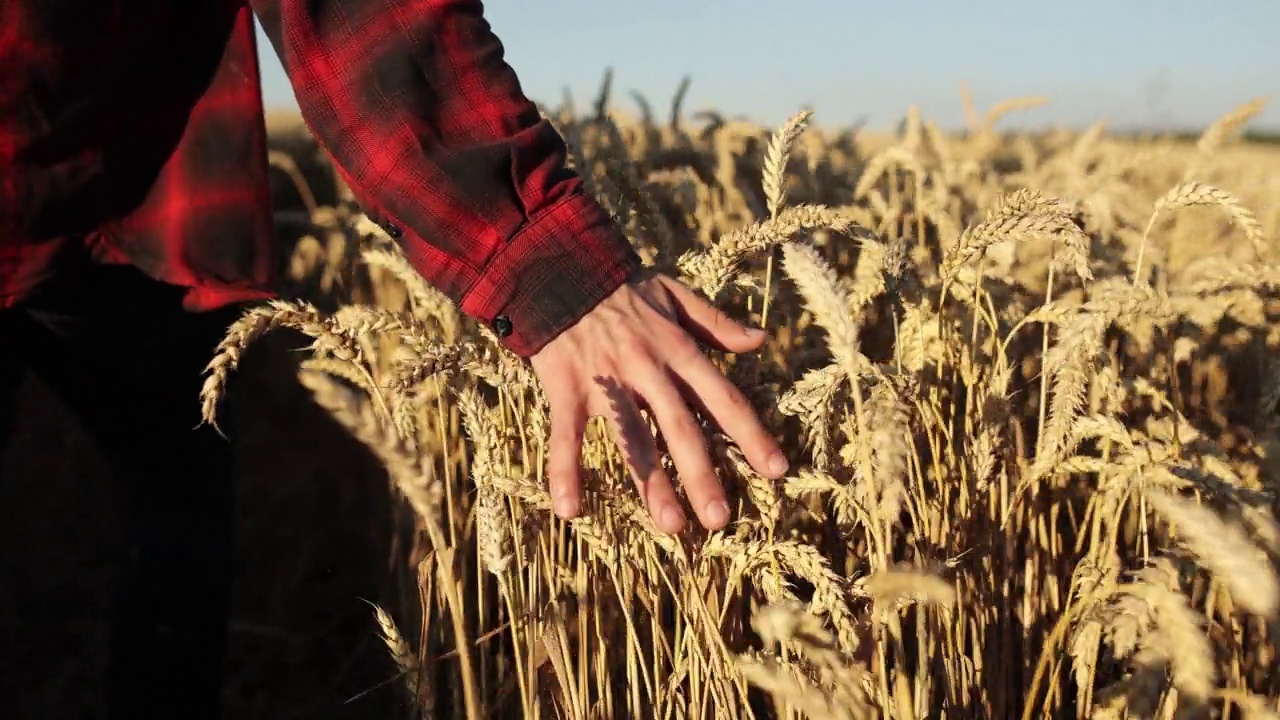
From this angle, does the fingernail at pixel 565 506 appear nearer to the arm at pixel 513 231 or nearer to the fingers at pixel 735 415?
the arm at pixel 513 231

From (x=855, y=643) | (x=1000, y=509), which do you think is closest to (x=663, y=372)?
(x=855, y=643)

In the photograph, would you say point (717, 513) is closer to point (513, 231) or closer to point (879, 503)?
point (879, 503)

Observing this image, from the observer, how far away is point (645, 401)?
3.06ft

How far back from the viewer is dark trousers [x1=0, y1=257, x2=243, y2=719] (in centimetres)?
133

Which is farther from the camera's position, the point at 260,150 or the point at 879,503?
the point at 260,150

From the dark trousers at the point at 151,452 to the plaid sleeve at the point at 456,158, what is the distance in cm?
55

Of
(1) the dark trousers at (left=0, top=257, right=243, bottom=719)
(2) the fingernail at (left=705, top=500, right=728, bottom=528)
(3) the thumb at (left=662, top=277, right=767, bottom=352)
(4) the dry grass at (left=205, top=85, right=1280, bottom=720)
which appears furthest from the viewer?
(1) the dark trousers at (left=0, top=257, right=243, bottom=719)

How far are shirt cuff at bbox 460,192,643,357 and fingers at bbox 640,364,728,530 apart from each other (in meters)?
0.10

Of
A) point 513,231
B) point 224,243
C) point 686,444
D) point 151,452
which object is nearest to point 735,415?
point 686,444

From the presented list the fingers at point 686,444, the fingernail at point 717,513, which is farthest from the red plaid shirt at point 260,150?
the fingernail at point 717,513

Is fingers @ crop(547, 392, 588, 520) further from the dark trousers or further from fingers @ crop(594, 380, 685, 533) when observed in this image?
the dark trousers

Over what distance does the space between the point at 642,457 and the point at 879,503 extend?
26cm

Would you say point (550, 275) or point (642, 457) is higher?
point (550, 275)

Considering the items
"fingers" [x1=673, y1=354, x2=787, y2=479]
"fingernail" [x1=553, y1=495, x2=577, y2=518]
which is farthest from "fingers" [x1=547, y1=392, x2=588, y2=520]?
"fingers" [x1=673, y1=354, x2=787, y2=479]
